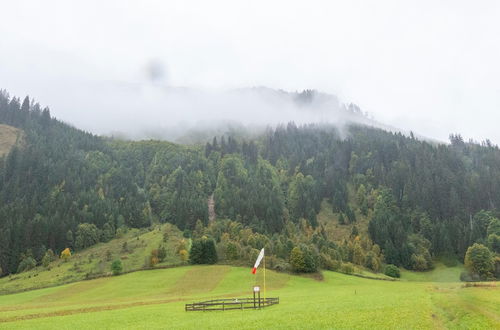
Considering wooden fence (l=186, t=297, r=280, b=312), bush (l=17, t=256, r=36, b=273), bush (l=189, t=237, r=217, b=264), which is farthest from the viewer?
bush (l=17, t=256, r=36, b=273)

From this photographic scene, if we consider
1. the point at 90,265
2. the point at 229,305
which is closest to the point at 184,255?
the point at 90,265

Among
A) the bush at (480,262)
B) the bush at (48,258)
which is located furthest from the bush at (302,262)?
the bush at (48,258)

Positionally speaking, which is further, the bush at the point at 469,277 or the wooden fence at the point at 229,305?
the bush at the point at 469,277

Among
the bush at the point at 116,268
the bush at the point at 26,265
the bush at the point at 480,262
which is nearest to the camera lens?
the bush at the point at 116,268

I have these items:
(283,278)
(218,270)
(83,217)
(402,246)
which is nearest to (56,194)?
(83,217)

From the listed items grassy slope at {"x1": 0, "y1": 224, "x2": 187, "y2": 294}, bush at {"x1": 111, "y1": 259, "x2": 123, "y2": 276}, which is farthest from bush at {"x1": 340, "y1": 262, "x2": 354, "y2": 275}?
bush at {"x1": 111, "y1": 259, "x2": 123, "y2": 276}

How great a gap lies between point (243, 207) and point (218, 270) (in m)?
94.0

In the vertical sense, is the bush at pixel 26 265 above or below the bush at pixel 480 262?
below

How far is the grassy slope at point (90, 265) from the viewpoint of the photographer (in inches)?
4124

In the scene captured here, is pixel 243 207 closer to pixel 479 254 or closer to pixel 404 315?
pixel 479 254

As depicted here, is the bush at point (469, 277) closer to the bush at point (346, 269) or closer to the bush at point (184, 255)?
the bush at point (346, 269)

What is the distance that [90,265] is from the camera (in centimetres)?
12081

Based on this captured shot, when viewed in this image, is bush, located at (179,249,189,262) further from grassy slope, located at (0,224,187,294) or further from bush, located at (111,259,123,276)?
bush, located at (111,259,123,276)

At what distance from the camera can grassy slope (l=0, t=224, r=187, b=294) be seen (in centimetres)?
10475
